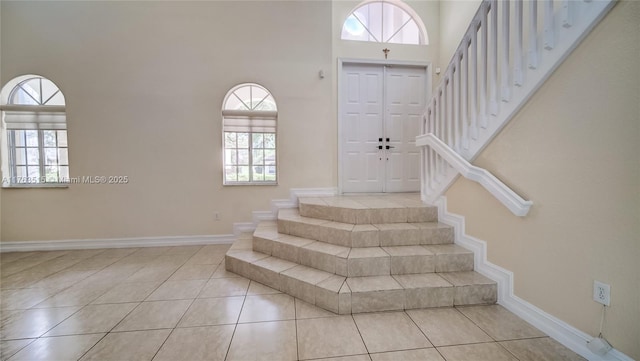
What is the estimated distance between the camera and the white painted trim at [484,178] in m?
1.80

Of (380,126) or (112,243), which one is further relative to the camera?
(380,126)

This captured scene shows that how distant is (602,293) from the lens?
1400mm

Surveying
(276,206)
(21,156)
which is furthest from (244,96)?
(21,156)

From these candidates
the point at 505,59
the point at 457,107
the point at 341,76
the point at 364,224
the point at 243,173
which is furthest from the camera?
the point at 341,76

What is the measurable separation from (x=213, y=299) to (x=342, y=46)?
13.3 feet

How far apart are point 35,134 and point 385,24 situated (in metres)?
5.64

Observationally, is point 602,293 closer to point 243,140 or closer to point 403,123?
point 403,123

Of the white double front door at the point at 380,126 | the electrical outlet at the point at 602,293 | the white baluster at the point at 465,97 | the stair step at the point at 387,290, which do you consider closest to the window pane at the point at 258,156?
the white double front door at the point at 380,126

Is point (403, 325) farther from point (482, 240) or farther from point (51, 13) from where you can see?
point (51, 13)

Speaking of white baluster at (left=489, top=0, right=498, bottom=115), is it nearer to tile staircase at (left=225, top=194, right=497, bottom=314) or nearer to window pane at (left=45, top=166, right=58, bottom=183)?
tile staircase at (left=225, top=194, right=497, bottom=314)

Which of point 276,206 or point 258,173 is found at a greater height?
point 258,173

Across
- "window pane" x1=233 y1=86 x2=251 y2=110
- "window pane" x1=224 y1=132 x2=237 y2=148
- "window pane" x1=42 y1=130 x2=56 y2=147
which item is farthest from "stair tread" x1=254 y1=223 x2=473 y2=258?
"window pane" x1=42 y1=130 x2=56 y2=147

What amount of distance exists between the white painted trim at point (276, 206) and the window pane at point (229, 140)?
1080 millimetres

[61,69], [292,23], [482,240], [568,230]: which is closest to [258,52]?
[292,23]
